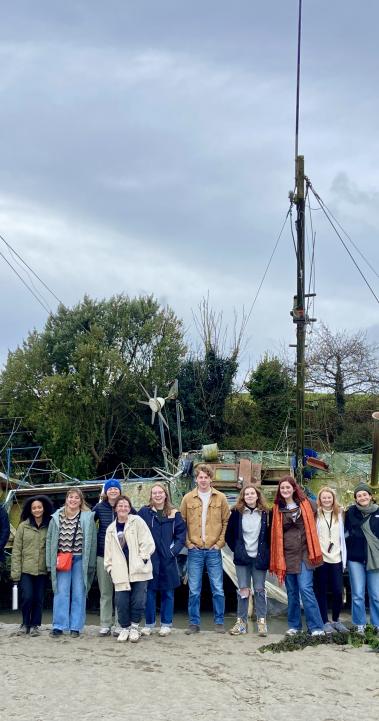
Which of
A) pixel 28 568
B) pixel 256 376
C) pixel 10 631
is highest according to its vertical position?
pixel 256 376

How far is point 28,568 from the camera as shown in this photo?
313 inches

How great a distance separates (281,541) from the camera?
786 cm

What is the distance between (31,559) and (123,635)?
4.28 ft

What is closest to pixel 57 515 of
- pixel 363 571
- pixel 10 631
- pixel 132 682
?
pixel 10 631

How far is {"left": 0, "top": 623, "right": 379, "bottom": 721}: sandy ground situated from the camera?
220 inches

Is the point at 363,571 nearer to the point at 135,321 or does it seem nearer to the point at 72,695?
the point at 72,695

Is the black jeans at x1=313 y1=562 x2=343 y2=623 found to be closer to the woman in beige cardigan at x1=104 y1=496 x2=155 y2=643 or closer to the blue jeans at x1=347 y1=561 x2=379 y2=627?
the blue jeans at x1=347 y1=561 x2=379 y2=627

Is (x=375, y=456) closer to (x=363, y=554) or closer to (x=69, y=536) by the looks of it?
(x=363, y=554)

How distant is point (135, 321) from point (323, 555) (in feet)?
62.2

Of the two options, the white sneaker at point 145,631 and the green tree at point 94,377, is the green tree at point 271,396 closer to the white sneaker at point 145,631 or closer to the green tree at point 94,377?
the green tree at point 94,377

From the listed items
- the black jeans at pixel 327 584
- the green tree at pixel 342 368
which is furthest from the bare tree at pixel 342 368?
the black jeans at pixel 327 584

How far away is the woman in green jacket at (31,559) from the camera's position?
798 centimetres

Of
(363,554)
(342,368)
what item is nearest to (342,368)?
(342,368)

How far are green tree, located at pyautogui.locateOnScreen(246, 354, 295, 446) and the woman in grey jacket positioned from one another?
1920cm
